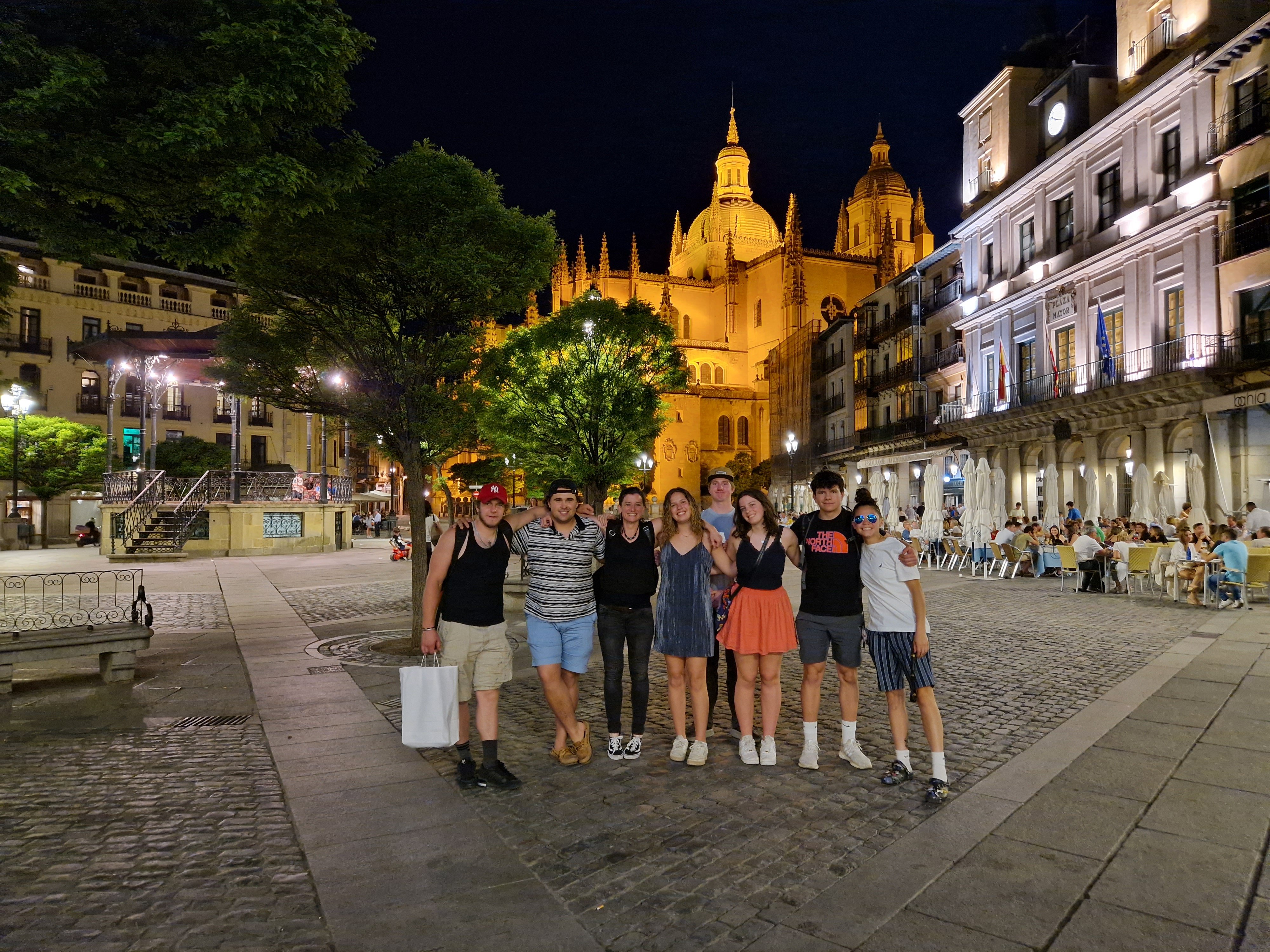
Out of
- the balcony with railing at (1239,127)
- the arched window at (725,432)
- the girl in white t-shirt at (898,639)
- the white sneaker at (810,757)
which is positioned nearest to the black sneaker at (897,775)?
the girl in white t-shirt at (898,639)

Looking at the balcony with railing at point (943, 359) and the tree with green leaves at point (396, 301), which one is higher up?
the balcony with railing at point (943, 359)

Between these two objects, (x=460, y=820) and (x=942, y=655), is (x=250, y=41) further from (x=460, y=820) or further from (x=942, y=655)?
(x=942, y=655)

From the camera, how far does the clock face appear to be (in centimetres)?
2700

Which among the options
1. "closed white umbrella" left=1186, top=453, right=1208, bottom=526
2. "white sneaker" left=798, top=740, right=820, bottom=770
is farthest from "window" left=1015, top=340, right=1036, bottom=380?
"white sneaker" left=798, top=740, right=820, bottom=770

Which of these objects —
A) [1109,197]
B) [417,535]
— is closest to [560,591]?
[417,535]

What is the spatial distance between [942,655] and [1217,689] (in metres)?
2.57

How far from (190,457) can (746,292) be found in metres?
49.0

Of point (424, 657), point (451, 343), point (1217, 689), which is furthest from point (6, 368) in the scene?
point (1217, 689)

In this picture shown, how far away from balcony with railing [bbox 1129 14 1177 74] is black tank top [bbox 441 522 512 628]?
26396mm

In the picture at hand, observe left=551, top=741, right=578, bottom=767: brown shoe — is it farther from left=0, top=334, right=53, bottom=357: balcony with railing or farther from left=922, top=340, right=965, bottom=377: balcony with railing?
left=0, top=334, right=53, bottom=357: balcony with railing

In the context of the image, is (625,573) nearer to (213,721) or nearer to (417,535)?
(213,721)

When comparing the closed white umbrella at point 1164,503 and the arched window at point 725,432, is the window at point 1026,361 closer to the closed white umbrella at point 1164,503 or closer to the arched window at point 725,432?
the closed white umbrella at point 1164,503

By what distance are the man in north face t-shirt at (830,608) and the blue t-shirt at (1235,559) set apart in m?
10.8

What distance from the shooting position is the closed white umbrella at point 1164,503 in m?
19.3
